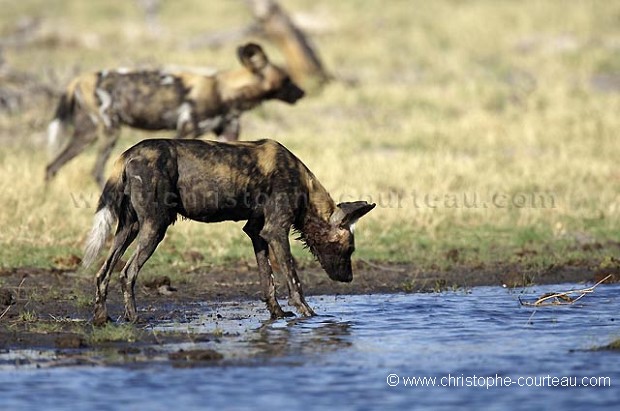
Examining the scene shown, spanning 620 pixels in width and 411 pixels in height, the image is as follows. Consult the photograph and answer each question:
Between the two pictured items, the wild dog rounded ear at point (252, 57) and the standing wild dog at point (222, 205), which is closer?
the standing wild dog at point (222, 205)

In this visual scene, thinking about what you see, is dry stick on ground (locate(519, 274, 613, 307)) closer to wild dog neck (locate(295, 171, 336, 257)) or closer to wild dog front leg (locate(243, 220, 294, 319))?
wild dog neck (locate(295, 171, 336, 257))

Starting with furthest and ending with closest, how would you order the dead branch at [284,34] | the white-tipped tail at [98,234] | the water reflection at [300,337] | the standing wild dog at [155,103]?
the dead branch at [284,34] < the standing wild dog at [155,103] < the white-tipped tail at [98,234] < the water reflection at [300,337]

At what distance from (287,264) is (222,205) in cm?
63

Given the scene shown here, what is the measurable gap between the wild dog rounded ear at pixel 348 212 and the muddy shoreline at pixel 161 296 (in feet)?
2.87

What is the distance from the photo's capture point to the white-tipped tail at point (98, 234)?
8.14 meters

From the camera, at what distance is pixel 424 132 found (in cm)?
1730

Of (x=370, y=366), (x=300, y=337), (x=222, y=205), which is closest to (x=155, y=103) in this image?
(x=222, y=205)

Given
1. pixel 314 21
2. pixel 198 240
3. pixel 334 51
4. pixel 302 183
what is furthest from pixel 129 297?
pixel 314 21

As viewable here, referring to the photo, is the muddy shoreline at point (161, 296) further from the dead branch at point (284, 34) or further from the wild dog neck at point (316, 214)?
the dead branch at point (284, 34)

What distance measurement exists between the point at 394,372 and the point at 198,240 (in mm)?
4830

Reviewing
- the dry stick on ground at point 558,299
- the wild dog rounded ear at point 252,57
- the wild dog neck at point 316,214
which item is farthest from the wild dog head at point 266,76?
the dry stick on ground at point 558,299

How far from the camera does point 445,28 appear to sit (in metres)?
27.7

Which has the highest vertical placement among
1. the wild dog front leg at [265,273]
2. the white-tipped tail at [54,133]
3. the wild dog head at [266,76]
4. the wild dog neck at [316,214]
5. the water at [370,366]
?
the wild dog head at [266,76]

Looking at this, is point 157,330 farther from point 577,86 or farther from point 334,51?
point 334,51
